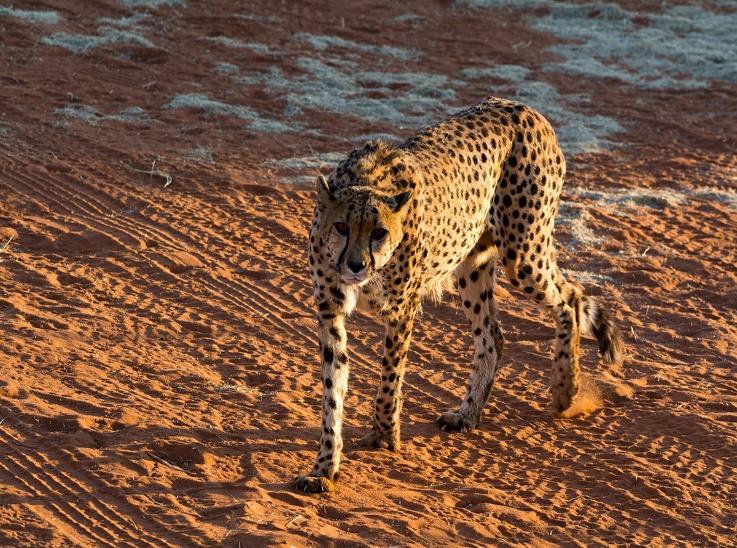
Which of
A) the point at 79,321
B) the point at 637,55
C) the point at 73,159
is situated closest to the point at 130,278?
the point at 79,321

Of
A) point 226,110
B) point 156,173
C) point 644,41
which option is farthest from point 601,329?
point 644,41

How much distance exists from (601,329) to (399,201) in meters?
2.14

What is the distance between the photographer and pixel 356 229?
5.54 m

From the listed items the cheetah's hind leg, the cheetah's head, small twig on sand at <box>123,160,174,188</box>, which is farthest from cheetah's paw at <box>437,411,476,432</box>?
small twig on sand at <box>123,160,174,188</box>

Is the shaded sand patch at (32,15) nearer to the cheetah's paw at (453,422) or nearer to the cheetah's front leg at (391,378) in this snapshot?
the cheetah's paw at (453,422)

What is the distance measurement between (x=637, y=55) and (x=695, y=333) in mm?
8377

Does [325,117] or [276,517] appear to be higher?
[325,117]

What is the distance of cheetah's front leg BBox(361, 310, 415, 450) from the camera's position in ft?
20.4

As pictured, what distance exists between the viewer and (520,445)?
660 centimetres

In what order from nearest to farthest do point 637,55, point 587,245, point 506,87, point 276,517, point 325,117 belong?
point 276,517 < point 587,245 < point 325,117 < point 506,87 < point 637,55

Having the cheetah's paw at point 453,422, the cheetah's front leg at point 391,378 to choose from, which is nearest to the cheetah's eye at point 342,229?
the cheetah's front leg at point 391,378

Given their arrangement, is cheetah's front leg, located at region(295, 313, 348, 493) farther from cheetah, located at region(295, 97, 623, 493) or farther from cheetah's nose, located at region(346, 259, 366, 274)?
cheetah's nose, located at region(346, 259, 366, 274)

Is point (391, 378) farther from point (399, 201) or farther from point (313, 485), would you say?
point (399, 201)

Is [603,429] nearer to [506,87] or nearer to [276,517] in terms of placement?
[276,517]
